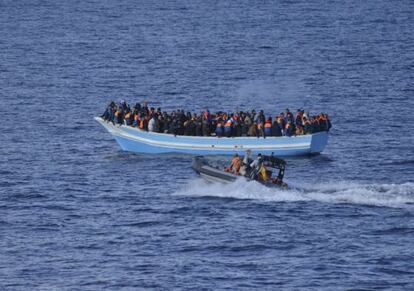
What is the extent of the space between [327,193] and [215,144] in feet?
45.0

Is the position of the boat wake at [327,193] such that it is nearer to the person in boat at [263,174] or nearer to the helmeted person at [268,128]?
the person in boat at [263,174]

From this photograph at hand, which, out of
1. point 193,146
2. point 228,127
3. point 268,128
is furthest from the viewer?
point 193,146

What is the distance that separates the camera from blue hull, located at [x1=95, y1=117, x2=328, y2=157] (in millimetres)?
85000

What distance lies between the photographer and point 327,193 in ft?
241

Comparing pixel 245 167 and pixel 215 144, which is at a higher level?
pixel 215 144

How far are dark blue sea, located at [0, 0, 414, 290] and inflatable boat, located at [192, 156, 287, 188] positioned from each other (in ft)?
1.46

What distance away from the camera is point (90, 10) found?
192875mm

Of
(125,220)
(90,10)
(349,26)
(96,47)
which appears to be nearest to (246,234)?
(125,220)

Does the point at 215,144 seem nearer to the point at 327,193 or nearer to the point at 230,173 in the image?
the point at 230,173

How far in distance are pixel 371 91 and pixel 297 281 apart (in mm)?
55977

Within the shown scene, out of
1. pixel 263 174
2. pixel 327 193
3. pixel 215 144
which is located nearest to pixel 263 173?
pixel 263 174

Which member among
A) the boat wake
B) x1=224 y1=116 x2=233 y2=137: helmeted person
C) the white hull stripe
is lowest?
the boat wake

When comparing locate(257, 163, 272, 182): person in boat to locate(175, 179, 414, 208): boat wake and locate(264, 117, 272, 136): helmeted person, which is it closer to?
locate(175, 179, 414, 208): boat wake

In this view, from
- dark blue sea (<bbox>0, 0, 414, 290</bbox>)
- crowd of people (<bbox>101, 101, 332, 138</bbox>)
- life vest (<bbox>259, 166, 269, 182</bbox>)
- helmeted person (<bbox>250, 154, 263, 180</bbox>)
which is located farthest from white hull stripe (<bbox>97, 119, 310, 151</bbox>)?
life vest (<bbox>259, 166, 269, 182</bbox>)
